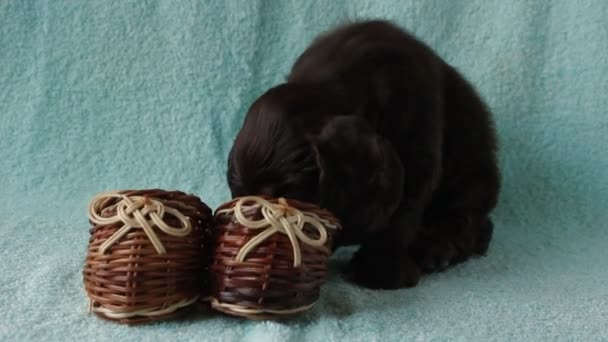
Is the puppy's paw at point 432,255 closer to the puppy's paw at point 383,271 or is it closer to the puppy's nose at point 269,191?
the puppy's paw at point 383,271

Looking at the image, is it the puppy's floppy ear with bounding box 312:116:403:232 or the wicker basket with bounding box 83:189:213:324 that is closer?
the wicker basket with bounding box 83:189:213:324

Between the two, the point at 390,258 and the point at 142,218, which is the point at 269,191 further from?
the point at 390,258

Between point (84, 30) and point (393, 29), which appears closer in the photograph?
point (393, 29)

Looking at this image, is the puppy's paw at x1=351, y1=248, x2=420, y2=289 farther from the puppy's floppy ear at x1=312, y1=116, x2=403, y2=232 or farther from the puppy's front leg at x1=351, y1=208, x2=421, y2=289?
the puppy's floppy ear at x1=312, y1=116, x2=403, y2=232

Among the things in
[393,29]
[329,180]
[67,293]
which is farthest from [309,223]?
[393,29]

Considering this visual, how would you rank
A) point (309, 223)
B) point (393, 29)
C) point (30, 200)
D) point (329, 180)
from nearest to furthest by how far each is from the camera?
point (309, 223)
point (329, 180)
point (393, 29)
point (30, 200)

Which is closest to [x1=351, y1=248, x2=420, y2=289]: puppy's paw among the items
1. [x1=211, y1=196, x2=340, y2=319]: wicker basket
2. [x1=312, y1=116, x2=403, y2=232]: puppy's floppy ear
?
[x1=312, y1=116, x2=403, y2=232]: puppy's floppy ear

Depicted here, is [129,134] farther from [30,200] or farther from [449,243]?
[449,243]
